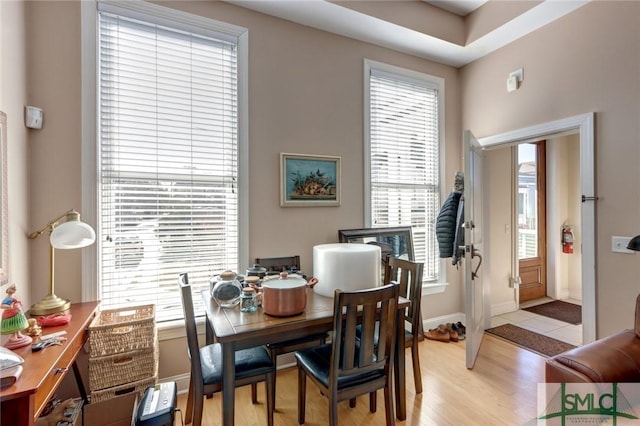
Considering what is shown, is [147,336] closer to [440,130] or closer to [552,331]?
[440,130]

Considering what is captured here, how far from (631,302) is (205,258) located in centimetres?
320

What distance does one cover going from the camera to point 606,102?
7.53 feet

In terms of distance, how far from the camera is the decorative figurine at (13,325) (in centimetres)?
133

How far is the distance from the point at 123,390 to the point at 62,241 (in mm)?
953

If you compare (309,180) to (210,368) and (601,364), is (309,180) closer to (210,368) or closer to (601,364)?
(210,368)

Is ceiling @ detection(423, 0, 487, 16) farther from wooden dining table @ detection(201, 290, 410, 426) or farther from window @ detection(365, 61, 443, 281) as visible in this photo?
wooden dining table @ detection(201, 290, 410, 426)

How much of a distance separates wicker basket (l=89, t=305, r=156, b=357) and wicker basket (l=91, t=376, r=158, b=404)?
20cm

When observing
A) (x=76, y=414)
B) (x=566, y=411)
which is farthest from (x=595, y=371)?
(x=76, y=414)

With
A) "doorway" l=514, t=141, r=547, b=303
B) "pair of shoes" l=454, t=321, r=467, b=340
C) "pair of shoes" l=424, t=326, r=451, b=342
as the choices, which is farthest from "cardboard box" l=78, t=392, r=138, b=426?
"doorway" l=514, t=141, r=547, b=303

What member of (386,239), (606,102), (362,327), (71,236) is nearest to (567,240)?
(606,102)

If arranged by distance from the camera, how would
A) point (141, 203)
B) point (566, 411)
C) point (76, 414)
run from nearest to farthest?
point (566, 411) < point (76, 414) < point (141, 203)

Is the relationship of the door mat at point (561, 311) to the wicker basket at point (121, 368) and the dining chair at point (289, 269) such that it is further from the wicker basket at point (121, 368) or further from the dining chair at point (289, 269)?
the wicker basket at point (121, 368)

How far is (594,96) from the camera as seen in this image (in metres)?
2.36

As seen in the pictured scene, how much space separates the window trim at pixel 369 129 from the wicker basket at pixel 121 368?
80.1 inches
